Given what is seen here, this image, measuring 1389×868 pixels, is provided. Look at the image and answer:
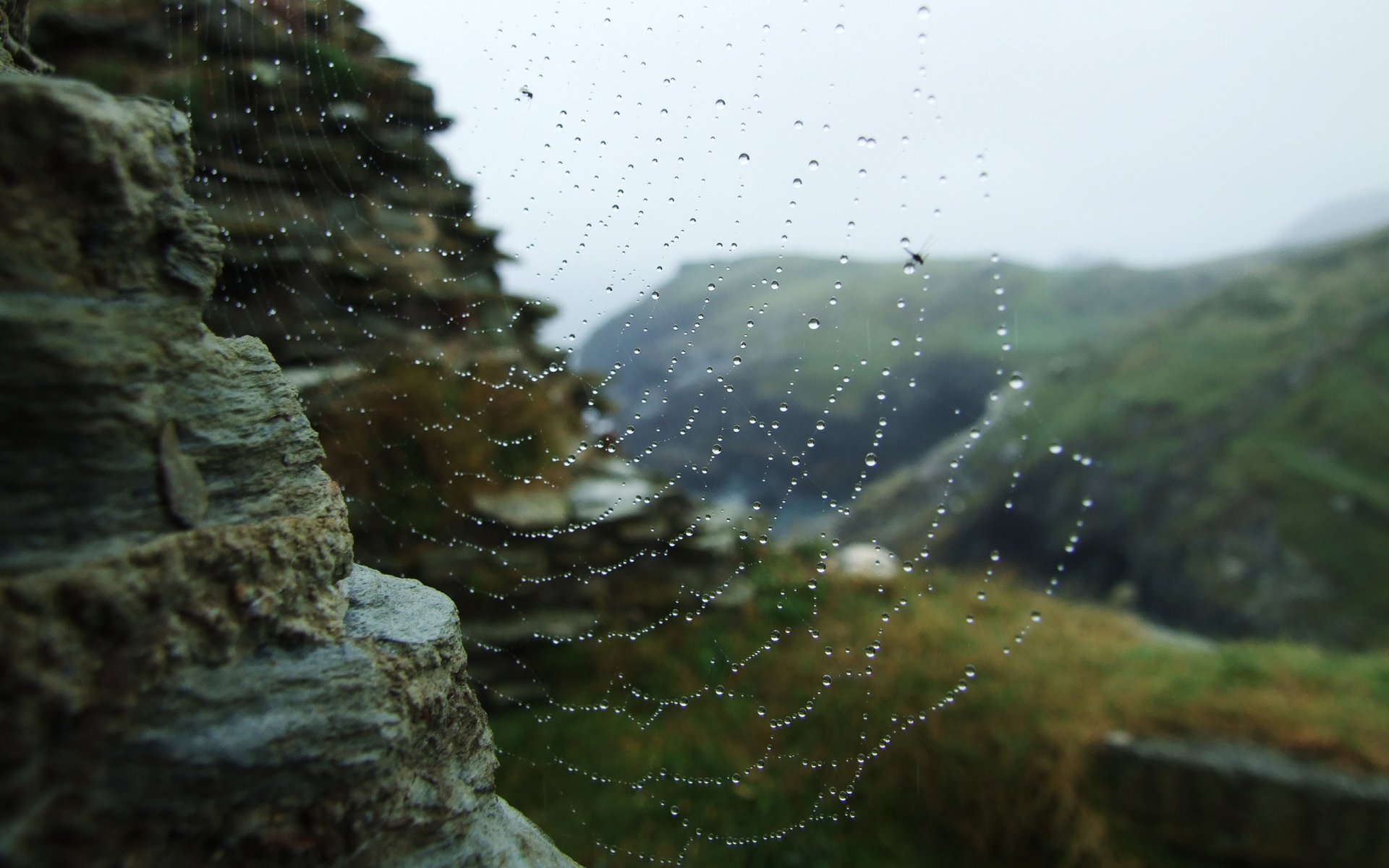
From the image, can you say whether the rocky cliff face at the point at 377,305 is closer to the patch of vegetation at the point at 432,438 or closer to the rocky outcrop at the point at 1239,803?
the patch of vegetation at the point at 432,438

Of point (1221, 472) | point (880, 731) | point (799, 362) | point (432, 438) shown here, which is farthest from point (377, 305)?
point (1221, 472)

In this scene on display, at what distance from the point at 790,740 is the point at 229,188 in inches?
150

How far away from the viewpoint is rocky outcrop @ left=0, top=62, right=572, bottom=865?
70 cm

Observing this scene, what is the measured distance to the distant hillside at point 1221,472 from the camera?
7453 mm

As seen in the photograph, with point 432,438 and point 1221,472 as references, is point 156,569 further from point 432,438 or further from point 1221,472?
point 1221,472

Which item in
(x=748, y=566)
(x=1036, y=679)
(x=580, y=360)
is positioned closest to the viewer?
(x=580, y=360)

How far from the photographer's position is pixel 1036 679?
12.4ft

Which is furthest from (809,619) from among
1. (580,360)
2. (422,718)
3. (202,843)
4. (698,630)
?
(202,843)

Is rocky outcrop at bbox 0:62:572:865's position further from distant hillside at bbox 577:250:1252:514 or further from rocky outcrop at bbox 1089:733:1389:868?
rocky outcrop at bbox 1089:733:1389:868

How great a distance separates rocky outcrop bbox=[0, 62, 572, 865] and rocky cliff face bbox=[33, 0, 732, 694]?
2991 millimetres

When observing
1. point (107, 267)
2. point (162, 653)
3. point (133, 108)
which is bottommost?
point (162, 653)

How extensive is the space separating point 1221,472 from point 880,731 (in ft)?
24.5

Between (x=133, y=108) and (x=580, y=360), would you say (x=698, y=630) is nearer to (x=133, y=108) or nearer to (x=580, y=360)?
(x=580, y=360)

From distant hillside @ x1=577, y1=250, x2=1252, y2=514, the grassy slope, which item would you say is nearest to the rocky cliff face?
the grassy slope
